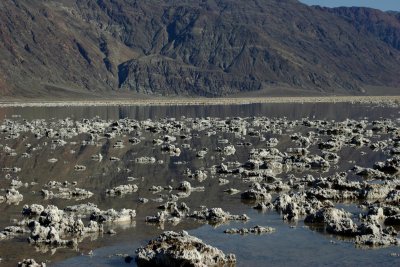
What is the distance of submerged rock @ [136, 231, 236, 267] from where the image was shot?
15641 mm

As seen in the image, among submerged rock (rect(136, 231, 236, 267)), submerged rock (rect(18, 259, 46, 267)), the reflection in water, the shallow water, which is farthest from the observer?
the reflection in water

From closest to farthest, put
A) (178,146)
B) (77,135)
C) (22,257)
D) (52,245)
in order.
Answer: (22,257), (52,245), (178,146), (77,135)

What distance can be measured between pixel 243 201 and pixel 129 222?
17.3 feet

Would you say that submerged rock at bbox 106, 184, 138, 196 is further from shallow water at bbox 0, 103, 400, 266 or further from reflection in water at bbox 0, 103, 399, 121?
reflection in water at bbox 0, 103, 399, 121

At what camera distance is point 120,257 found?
17250mm

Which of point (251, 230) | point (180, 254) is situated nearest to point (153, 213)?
point (251, 230)

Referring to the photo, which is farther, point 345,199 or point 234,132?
point 234,132

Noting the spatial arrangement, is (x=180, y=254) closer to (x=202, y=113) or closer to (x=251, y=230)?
(x=251, y=230)

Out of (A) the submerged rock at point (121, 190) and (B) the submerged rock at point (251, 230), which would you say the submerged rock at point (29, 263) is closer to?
(B) the submerged rock at point (251, 230)

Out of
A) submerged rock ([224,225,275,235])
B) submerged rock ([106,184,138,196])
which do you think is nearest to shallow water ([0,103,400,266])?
submerged rock ([224,225,275,235])

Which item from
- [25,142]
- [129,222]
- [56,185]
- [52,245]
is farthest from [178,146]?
[52,245]

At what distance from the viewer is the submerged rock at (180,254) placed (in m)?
15.6

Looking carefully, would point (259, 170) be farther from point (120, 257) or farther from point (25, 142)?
point (25, 142)

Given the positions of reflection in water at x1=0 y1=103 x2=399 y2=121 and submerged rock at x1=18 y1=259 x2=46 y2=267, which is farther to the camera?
reflection in water at x1=0 y1=103 x2=399 y2=121
